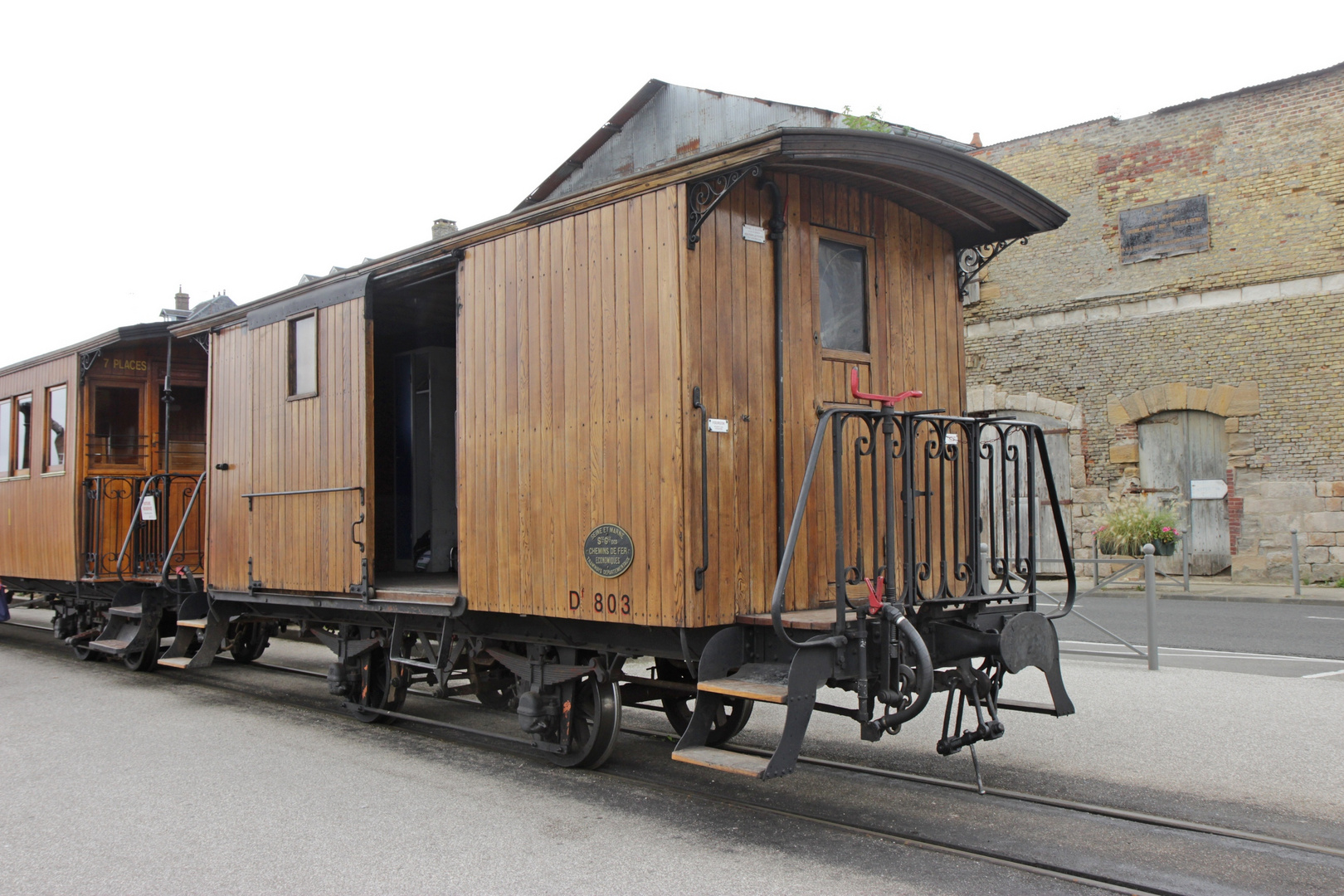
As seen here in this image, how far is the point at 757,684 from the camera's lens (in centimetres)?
484

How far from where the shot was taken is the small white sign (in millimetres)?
17359

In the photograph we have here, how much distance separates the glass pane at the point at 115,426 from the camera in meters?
10.8

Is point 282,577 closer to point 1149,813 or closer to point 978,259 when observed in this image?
point 978,259

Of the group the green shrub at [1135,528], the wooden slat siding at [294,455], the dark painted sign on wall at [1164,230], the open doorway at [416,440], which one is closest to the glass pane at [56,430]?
the wooden slat siding at [294,455]

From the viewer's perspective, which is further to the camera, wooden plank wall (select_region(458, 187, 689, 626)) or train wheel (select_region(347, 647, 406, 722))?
train wheel (select_region(347, 647, 406, 722))

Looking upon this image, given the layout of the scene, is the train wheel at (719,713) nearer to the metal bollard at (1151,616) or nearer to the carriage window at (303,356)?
the carriage window at (303,356)

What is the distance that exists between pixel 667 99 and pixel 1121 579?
14122 millimetres

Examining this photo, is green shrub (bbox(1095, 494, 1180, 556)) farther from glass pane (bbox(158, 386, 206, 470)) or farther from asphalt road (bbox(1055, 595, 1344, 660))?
glass pane (bbox(158, 386, 206, 470))

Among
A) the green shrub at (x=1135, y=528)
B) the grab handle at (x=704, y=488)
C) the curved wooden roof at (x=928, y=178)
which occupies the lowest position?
the green shrub at (x=1135, y=528)

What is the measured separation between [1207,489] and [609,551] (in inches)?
602

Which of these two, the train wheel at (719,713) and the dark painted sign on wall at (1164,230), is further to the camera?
the dark painted sign on wall at (1164,230)

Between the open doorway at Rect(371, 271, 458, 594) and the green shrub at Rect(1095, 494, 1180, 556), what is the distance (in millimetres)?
12772

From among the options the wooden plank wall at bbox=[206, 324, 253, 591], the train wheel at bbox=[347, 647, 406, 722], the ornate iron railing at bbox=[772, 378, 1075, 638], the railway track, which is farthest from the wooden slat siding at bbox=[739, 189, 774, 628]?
the wooden plank wall at bbox=[206, 324, 253, 591]

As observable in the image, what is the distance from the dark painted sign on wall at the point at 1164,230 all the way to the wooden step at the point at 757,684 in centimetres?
1595
